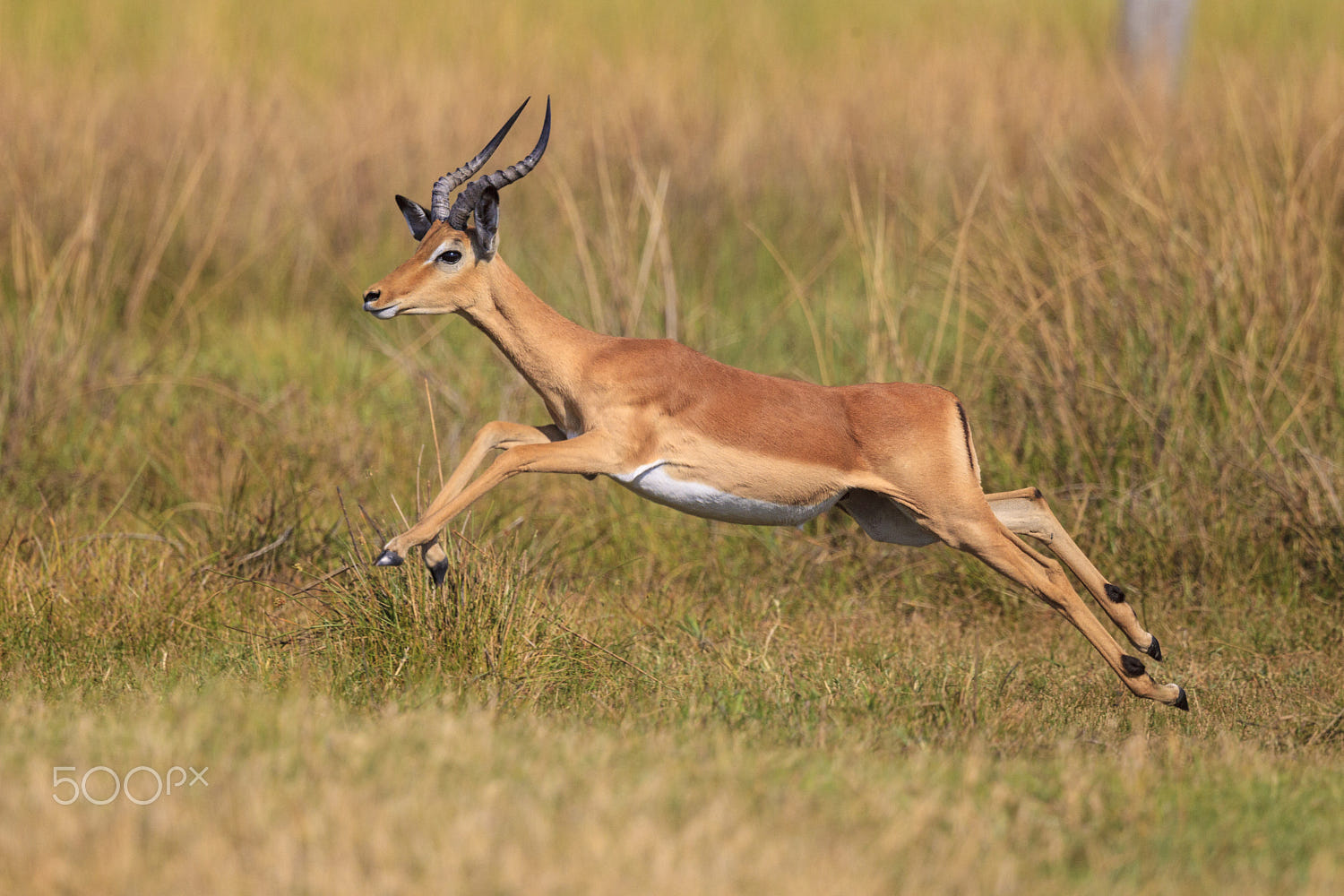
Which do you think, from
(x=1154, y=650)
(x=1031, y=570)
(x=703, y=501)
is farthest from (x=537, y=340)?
(x=1154, y=650)

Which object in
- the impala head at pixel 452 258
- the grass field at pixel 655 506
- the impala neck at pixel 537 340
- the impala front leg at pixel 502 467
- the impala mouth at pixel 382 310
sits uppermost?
the impala head at pixel 452 258

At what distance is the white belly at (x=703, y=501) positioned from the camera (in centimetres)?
464

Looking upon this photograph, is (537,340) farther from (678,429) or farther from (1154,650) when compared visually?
(1154,650)

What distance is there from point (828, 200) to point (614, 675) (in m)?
6.94

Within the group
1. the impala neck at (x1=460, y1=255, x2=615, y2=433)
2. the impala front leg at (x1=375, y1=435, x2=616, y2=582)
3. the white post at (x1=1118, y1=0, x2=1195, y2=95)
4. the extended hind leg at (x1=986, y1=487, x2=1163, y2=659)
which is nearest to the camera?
the impala front leg at (x1=375, y1=435, x2=616, y2=582)

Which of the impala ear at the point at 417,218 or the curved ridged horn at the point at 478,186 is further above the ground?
the curved ridged horn at the point at 478,186

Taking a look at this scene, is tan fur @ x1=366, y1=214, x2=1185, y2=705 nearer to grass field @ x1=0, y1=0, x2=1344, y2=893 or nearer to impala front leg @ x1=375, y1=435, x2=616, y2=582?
impala front leg @ x1=375, y1=435, x2=616, y2=582

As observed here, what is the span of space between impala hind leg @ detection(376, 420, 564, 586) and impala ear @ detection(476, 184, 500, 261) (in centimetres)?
54

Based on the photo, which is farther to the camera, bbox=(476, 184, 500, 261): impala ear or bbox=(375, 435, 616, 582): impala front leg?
bbox=(476, 184, 500, 261): impala ear

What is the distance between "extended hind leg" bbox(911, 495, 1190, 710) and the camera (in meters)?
5.02

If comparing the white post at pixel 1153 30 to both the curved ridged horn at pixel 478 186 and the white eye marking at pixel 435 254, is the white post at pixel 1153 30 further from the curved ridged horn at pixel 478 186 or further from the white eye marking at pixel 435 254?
the white eye marking at pixel 435 254

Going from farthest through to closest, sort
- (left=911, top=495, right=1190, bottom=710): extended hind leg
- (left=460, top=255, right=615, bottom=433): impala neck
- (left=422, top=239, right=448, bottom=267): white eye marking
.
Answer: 1. (left=911, top=495, right=1190, bottom=710): extended hind leg
2. (left=460, top=255, right=615, bottom=433): impala neck
3. (left=422, top=239, right=448, bottom=267): white eye marking

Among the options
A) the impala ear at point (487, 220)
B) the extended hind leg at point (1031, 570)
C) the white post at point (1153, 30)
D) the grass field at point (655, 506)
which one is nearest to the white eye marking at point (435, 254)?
the impala ear at point (487, 220)

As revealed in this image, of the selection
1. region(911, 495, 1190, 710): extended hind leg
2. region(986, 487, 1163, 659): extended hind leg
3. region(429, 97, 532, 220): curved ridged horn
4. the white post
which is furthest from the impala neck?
the white post
